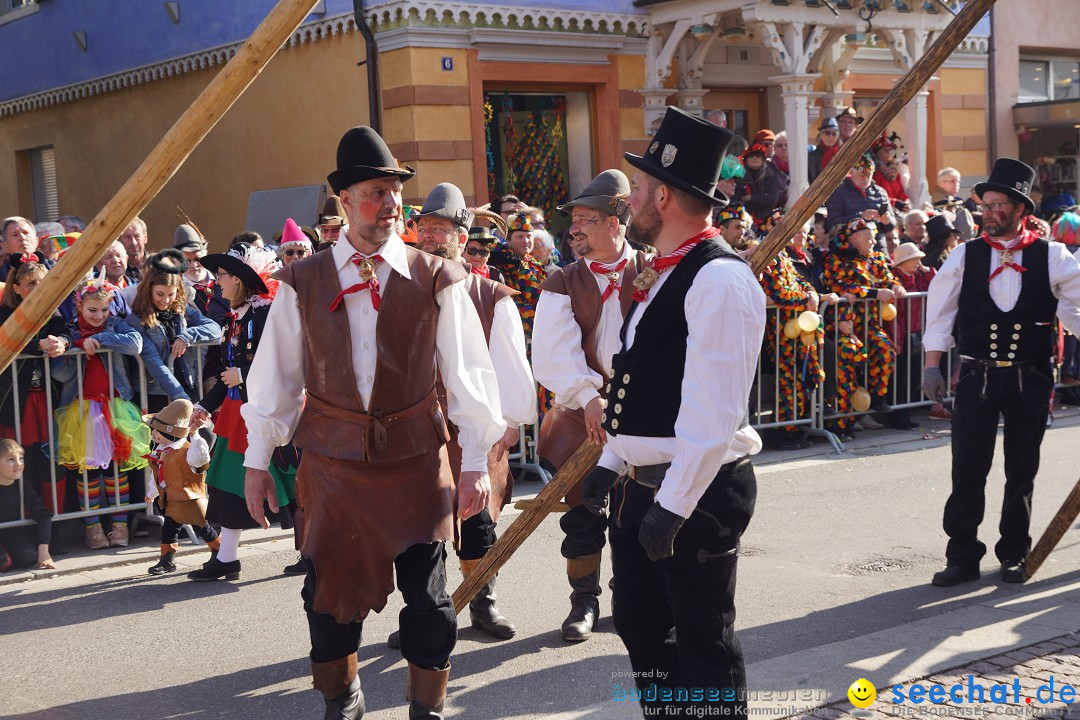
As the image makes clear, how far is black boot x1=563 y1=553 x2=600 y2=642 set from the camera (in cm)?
571

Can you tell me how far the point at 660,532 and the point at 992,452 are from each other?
368cm

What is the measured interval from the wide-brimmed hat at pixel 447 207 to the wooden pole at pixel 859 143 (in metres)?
1.88

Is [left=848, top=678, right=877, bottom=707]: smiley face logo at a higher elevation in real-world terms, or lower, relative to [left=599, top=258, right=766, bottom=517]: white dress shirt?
lower

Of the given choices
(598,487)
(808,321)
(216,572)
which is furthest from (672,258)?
(808,321)

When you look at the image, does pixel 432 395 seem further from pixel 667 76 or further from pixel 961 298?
pixel 667 76

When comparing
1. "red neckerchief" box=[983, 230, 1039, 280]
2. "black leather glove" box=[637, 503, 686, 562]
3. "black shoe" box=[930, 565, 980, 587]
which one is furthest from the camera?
"red neckerchief" box=[983, 230, 1039, 280]

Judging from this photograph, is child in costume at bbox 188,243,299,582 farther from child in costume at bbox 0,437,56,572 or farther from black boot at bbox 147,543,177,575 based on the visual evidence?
child in costume at bbox 0,437,56,572

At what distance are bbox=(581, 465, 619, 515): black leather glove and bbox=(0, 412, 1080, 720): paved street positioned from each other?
1.04 metres

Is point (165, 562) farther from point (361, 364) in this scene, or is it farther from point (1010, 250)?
point (1010, 250)

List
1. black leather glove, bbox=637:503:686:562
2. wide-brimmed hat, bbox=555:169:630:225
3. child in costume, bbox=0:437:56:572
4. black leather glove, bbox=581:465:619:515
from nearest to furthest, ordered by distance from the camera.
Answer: black leather glove, bbox=637:503:686:562 → black leather glove, bbox=581:465:619:515 → wide-brimmed hat, bbox=555:169:630:225 → child in costume, bbox=0:437:56:572

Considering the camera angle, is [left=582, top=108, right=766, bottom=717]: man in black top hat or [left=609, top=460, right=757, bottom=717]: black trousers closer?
[left=582, top=108, right=766, bottom=717]: man in black top hat

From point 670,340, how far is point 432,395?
109cm

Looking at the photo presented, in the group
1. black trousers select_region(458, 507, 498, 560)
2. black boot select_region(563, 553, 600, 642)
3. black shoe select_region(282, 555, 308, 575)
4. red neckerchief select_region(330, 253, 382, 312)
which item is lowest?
black shoe select_region(282, 555, 308, 575)

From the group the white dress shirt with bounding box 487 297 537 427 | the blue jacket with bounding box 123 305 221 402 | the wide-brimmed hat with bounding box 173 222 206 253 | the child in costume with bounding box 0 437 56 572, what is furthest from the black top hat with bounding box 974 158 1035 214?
the wide-brimmed hat with bounding box 173 222 206 253
